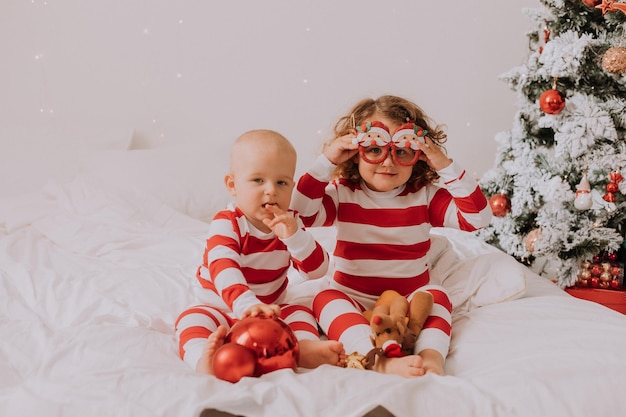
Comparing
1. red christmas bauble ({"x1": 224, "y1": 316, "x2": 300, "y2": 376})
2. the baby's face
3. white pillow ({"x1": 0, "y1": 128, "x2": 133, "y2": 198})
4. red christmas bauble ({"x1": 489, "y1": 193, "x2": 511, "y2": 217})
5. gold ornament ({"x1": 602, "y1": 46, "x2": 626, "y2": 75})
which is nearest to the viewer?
red christmas bauble ({"x1": 224, "y1": 316, "x2": 300, "y2": 376})

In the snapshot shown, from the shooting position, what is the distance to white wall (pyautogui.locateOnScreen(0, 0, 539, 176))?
2674 millimetres

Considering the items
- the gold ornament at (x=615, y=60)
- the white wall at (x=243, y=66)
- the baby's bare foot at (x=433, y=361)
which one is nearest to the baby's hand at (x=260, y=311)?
the baby's bare foot at (x=433, y=361)

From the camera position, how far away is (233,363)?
3.23 ft

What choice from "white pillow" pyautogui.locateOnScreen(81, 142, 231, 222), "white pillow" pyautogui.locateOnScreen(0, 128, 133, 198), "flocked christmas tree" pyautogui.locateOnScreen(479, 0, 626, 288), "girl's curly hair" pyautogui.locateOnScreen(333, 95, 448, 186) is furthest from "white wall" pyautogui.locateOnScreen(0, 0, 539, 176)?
"girl's curly hair" pyautogui.locateOnScreen(333, 95, 448, 186)

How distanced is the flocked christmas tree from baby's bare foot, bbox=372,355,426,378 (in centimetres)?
A: 121

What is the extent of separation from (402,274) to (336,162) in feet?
1.08

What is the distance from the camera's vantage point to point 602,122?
1.93 meters

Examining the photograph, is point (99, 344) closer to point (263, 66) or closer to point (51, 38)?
point (263, 66)

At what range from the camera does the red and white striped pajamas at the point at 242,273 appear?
1.18 metres

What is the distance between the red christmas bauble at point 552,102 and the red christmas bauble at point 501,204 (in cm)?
39

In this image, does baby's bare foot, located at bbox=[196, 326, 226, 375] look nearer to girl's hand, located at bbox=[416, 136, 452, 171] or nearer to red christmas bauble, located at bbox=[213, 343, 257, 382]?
red christmas bauble, located at bbox=[213, 343, 257, 382]

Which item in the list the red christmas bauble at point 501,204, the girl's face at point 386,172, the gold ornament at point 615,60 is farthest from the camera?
the red christmas bauble at point 501,204

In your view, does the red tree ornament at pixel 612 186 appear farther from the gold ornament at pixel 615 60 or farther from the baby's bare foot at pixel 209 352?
the baby's bare foot at pixel 209 352

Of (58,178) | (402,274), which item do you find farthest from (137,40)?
(402,274)
